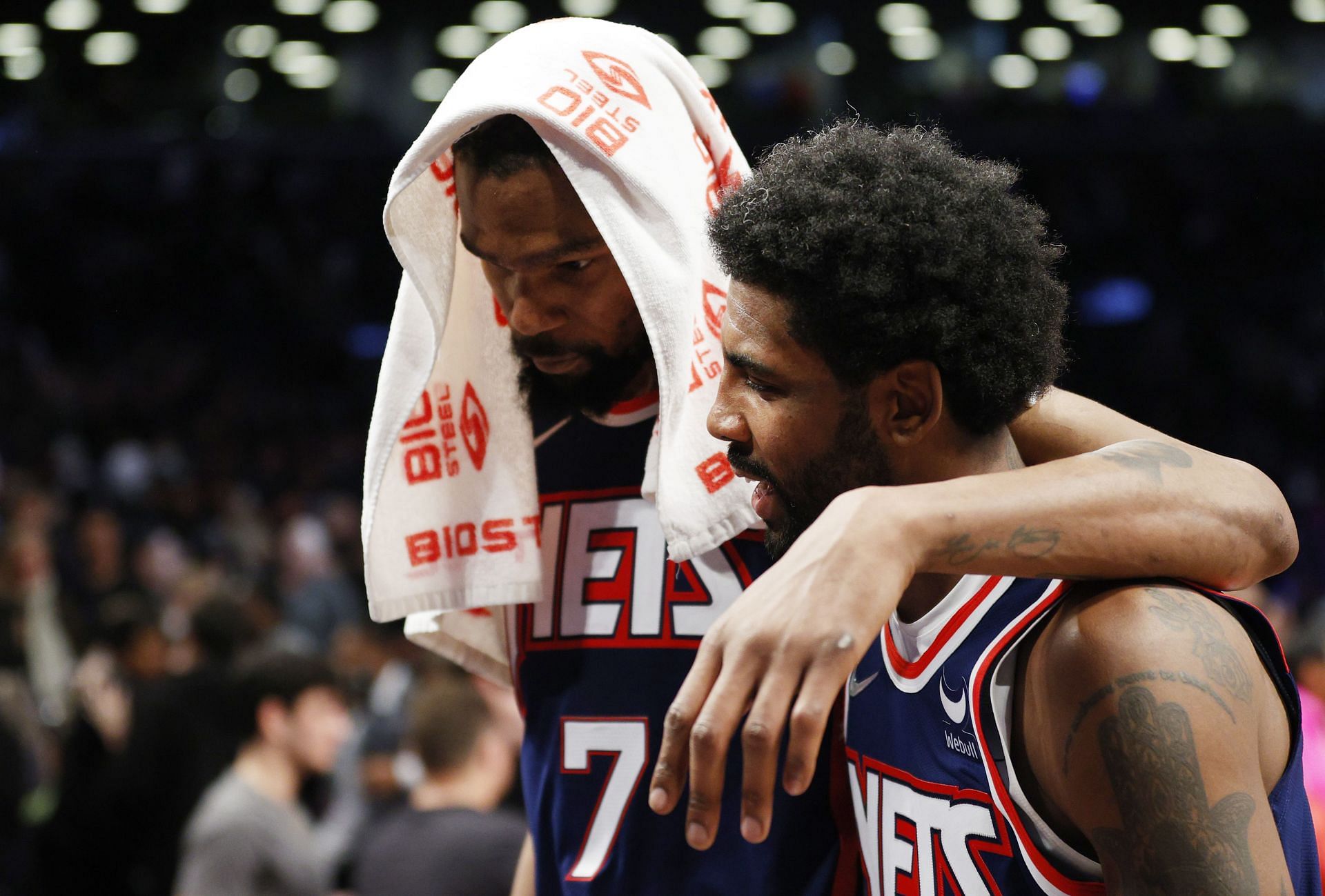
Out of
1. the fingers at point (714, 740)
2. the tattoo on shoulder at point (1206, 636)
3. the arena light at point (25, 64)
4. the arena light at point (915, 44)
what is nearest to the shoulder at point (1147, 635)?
the tattoo on shoulder at point (1206, 636)

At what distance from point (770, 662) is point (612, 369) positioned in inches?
29.8

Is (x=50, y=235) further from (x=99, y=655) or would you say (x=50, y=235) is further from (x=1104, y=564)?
(x=1104, y=564)

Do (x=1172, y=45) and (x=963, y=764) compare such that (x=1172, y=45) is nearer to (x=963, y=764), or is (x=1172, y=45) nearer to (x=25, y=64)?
(x=25, y=64)

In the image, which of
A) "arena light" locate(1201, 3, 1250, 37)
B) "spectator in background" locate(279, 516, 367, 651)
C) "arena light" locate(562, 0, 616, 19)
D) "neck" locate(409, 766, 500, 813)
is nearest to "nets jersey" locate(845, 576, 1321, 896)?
"neck" locate(409, 766, 500, 813)

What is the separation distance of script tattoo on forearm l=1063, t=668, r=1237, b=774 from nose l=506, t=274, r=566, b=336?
784 millimetres

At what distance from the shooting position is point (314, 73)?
436 inches

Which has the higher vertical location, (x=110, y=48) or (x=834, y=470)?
(x=834, y=470)

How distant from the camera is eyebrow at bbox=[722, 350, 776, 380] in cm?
133

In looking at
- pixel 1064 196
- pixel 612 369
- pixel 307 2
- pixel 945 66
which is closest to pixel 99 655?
pixel 612 369

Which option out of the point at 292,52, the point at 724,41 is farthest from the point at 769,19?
the point at 292,52

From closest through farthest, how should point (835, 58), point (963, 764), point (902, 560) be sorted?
point (902, 560)
point (963, 764)
point (835, 58)

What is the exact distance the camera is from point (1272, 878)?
111 centimetres

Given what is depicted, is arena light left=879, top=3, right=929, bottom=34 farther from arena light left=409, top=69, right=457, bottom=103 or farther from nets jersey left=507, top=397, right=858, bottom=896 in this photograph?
nets jersey left=507, top=397, right=858, bottom=896

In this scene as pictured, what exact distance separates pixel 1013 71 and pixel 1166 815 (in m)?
10.4
